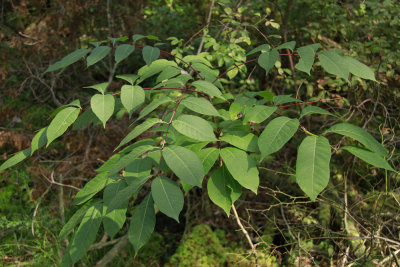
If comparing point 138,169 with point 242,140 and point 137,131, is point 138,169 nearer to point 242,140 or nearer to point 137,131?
point 137,131

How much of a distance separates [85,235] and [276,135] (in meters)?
0.68

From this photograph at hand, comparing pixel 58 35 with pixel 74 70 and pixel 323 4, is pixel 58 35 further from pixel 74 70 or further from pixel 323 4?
pixel 323 4

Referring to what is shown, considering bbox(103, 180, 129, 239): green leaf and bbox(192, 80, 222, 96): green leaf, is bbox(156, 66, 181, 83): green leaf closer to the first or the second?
bbox(192, 80, 222, 96): green leaf

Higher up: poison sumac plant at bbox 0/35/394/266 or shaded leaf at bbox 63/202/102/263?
poison sumac plant at bbox 0/35/394/266

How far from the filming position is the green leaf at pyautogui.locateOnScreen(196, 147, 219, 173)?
1.08 meters

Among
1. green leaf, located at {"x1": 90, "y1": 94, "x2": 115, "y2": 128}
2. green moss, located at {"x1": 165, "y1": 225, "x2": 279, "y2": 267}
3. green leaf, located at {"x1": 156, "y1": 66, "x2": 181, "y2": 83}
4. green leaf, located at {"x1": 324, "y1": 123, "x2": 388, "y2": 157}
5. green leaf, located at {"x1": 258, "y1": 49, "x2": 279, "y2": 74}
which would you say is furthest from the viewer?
green moss, located at {"x1": 165, "y1": 225, "x2": 279, "y2": 267}

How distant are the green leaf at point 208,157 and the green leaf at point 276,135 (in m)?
0.20

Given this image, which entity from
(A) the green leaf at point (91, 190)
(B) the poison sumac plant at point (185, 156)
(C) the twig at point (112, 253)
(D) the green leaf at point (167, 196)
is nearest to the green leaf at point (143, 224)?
(B) the poison sumac plant at point (185, 156)

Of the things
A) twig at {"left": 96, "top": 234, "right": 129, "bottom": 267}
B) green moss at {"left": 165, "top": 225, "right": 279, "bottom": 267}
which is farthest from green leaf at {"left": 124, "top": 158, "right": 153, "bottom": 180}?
twig at {"left": 96, "top": 234, "right": 129, "bottom": 267}

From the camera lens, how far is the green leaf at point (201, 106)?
3.25ft

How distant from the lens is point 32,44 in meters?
3.62

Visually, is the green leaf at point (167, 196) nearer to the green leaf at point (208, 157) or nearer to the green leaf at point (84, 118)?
the green leaf at point (208, 157)

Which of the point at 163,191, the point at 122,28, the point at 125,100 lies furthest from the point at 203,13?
the point at 163,191

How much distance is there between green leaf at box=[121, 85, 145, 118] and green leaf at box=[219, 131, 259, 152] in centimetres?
32
